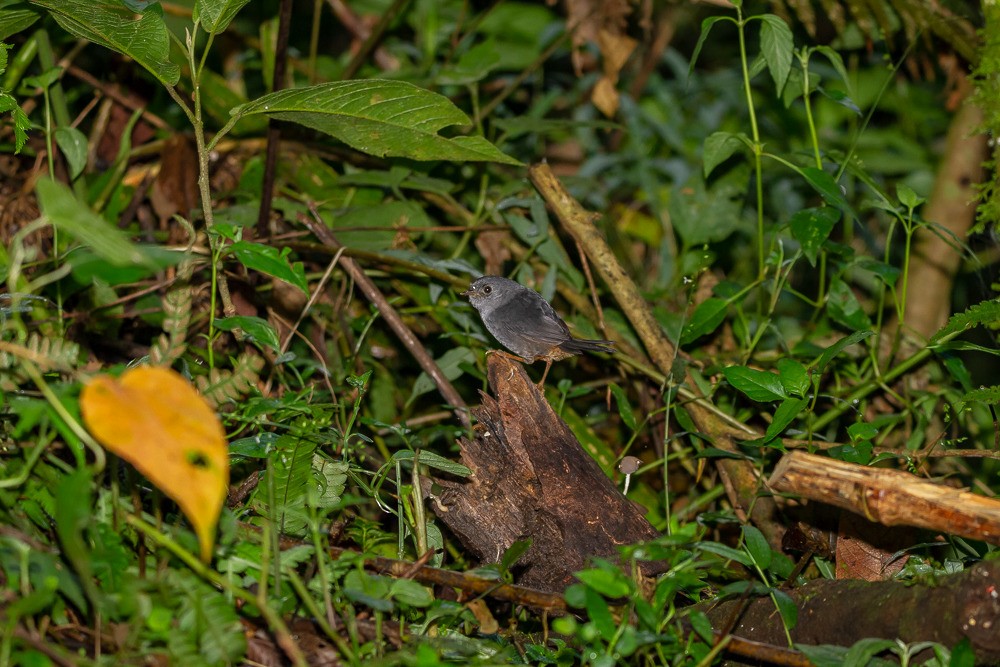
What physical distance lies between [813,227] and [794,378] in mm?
693

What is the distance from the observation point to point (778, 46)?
3.24m

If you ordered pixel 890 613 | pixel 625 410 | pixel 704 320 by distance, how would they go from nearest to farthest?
pixel 890 613 → pixel 625 410 → pixel 704 320

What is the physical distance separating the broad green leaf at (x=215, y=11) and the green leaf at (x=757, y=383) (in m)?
1.93

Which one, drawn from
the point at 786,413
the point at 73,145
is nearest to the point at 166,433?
the point at 786,413

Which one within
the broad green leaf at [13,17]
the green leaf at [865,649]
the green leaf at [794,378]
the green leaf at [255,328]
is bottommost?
the green leaf at [865,649]

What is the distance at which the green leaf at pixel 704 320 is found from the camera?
3.40 m

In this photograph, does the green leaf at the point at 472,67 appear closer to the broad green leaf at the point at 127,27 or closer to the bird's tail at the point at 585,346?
the bird's tail at the point at 585,346

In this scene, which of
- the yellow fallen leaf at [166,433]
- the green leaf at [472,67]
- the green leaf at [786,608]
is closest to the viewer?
the yellow fallen leaf at [166,433]

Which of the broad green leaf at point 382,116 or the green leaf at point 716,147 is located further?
the green leaf at point 716,147

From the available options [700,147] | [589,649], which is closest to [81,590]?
[589,649]

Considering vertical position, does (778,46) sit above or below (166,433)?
above

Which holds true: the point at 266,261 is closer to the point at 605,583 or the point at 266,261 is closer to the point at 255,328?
the point at 255,328

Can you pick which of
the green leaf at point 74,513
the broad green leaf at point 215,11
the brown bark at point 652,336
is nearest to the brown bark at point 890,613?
the brown bark at point 652,336

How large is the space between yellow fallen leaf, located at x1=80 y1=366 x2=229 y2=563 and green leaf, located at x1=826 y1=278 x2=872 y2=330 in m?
2.77
